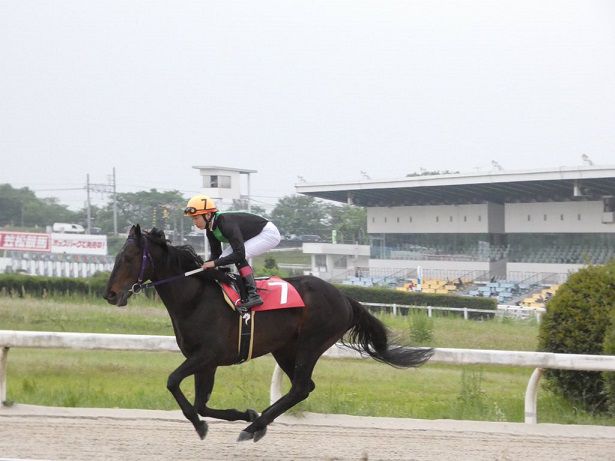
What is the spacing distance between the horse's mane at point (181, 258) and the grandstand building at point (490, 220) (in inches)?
1495

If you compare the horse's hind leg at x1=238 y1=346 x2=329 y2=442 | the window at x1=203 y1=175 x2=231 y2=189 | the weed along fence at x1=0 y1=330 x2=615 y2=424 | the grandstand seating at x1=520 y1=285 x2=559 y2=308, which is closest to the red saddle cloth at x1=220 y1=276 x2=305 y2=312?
the horse's hind leg at x1=238 y1=346 x2=329 y2=442

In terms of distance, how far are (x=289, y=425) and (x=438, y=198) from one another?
45383 millimetres

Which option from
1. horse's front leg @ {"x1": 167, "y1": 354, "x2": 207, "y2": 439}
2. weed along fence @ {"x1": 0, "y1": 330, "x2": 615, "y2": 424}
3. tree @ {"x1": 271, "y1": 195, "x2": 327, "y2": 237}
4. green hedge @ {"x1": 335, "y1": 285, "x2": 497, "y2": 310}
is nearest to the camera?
horse's front leg @ {"x1": 167, "y1": 354, "x2": 207, "y2": 439}

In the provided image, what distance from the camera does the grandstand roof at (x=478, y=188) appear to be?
143ft

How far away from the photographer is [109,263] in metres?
52.3

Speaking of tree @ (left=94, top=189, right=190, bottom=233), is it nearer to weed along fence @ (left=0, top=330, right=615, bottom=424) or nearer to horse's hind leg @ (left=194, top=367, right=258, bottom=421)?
weed along fence @ (left=0, top=330, right=615, bottom=424)

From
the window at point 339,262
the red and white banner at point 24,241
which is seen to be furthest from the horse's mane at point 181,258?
the red and white banner at point 24,241

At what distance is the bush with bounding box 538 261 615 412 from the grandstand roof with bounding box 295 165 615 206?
35257 millimetres

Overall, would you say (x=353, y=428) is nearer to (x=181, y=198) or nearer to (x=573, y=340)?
(x=573, y=340)

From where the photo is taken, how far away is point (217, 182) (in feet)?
149

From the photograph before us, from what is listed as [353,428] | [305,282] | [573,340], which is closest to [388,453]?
[353,428]

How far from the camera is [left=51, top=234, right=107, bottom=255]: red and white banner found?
60.3m

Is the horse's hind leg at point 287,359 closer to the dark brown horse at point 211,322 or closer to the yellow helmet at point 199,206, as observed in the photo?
the dark brown horse at point 211,322

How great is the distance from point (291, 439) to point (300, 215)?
184 feet
